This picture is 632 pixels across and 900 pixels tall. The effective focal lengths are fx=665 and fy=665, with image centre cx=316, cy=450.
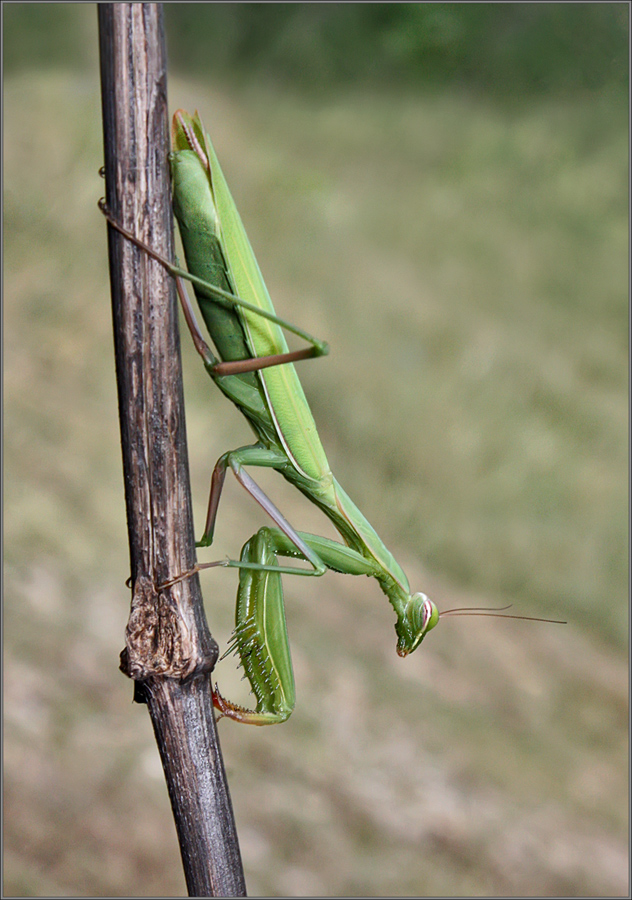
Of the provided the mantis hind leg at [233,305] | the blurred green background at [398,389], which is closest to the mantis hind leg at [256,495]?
the mantis hind leg at [233,305]

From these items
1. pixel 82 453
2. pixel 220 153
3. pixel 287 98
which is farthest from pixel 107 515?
pixel 287 98

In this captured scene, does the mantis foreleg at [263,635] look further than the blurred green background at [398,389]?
No

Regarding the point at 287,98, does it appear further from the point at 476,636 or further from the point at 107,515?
the point at 476,636

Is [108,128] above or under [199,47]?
under

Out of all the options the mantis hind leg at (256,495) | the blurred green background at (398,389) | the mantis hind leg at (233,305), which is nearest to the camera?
the mantis hind leg at (233,305)

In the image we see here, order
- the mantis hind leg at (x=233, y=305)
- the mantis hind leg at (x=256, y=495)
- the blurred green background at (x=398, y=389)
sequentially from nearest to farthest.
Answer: the mantis hind leg at (x=233, y=305) < the mantis hind leg at (x=256, y=495) < the blurred green background at (x=398, y=389)

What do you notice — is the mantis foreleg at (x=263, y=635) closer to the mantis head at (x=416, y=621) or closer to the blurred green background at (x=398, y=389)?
the mantis head at (x=416, y=621)
